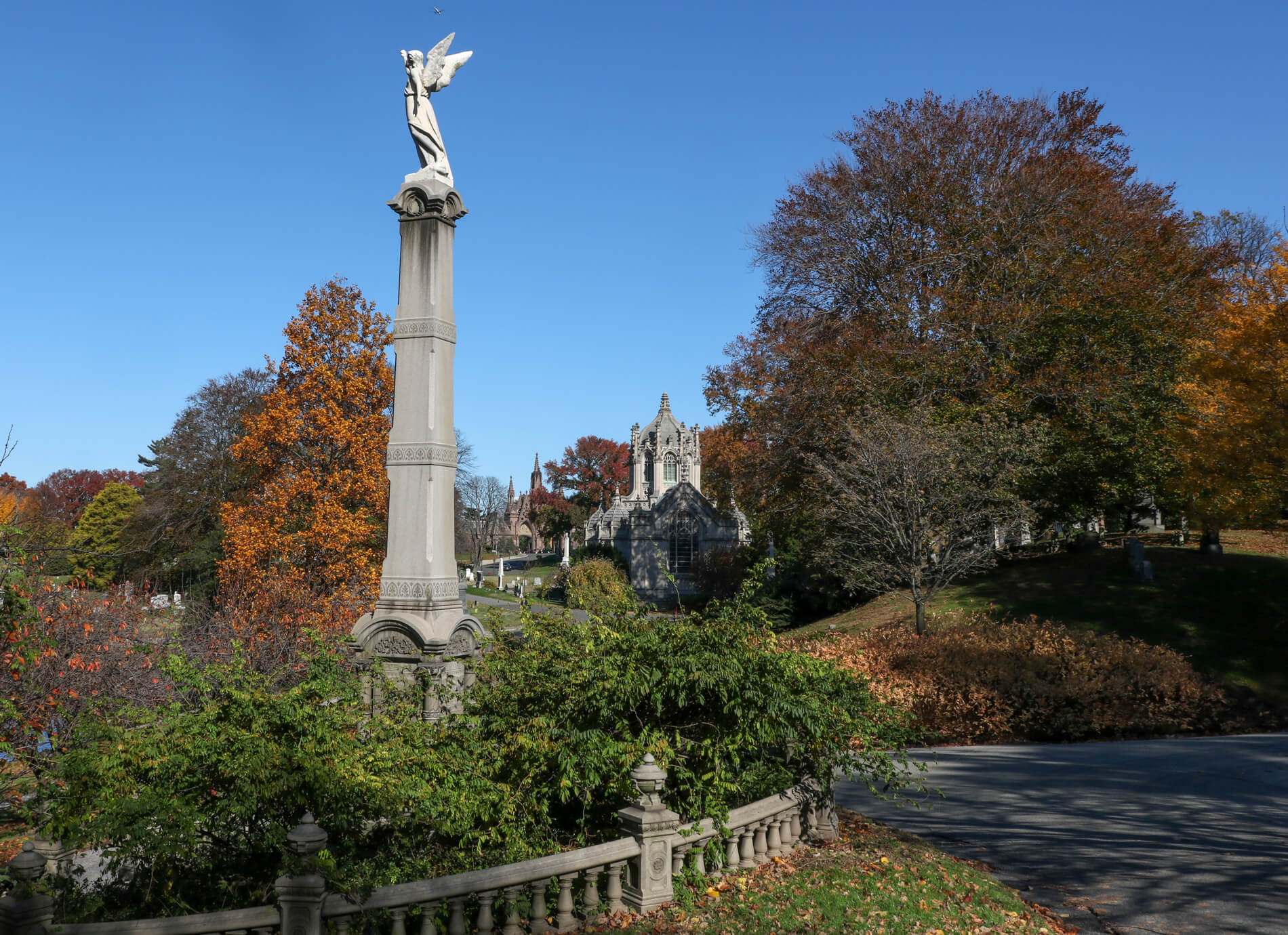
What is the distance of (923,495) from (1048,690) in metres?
6.90

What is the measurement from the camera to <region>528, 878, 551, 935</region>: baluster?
608cm

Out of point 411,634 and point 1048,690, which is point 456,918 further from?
point 1048,690

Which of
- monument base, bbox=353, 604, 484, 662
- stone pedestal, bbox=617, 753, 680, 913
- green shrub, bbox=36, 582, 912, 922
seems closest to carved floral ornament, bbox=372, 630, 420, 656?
monument base, bbox=353, 604, 484, 662

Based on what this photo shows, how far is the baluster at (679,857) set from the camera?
276 inches

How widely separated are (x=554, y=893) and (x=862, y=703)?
366cm

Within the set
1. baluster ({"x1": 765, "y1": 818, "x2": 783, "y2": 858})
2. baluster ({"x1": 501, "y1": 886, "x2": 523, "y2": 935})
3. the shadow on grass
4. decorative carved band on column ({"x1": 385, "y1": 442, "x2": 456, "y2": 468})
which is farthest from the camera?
the shadow on grass

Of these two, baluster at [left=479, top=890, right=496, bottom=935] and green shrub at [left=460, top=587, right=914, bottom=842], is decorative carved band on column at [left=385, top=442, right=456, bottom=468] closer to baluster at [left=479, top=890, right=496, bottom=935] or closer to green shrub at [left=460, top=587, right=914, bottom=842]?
green shrub at [left=460, top=587, right=914, bottom=842]

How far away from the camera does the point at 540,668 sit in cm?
831

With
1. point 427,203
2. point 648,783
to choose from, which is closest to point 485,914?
point 648,783

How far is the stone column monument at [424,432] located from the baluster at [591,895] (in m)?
4.60

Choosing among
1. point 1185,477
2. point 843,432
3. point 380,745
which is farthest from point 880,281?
point 380,745

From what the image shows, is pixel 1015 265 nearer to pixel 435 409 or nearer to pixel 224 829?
pixel 435 409

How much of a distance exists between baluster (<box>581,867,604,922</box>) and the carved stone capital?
929 cm

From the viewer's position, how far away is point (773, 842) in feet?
25.9
